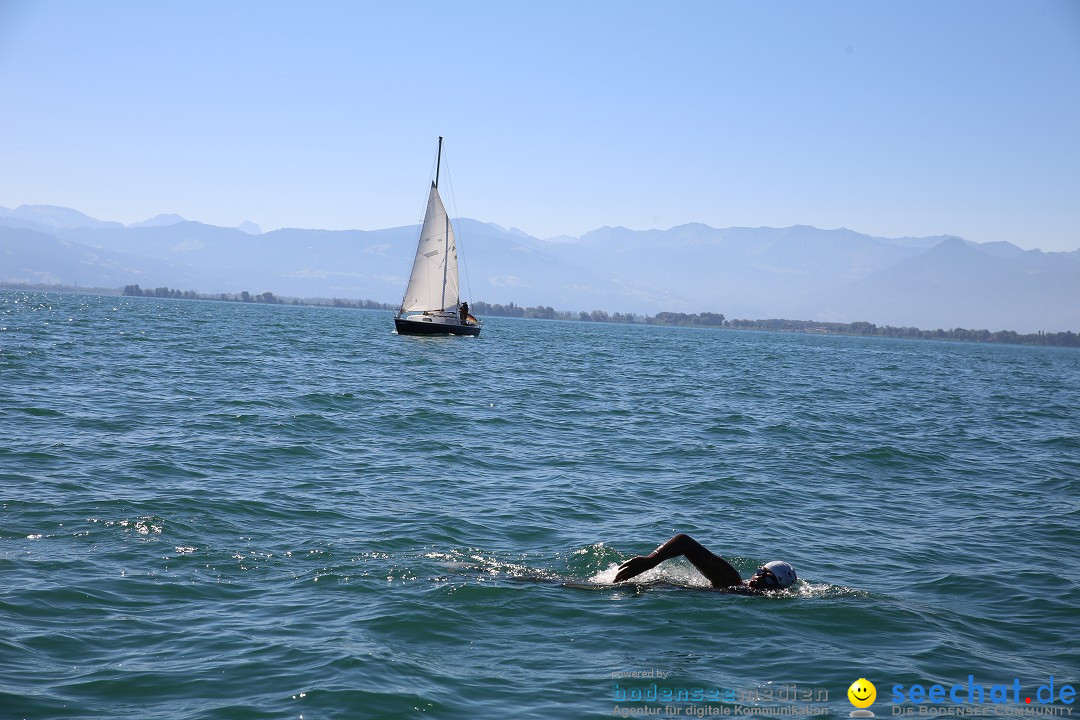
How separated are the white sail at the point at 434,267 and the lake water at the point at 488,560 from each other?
3476 cm

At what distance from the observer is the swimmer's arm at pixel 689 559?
10273 mm

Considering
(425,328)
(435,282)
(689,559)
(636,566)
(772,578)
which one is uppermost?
(435,282)

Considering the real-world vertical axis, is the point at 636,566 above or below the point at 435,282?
below

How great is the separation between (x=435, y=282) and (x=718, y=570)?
54508 millimetres

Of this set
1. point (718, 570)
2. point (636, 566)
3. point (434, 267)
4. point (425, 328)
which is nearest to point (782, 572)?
point (718, 570)

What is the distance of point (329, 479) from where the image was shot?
16188 millimetres

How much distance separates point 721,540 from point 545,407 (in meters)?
16.2

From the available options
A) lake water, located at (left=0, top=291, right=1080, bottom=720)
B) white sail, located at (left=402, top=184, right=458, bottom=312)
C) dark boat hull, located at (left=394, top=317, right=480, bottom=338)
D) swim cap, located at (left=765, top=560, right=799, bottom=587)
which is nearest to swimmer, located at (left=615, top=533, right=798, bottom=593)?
swim cap, located at (left=765, top=560, right=799, bottom=587)

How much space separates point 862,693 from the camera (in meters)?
8.05

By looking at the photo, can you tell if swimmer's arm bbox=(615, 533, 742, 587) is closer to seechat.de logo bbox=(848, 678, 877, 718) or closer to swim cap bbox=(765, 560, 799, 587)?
swim cap bbox=(765, 560, 799, 587)

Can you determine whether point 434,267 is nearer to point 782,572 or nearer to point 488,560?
point 488,560

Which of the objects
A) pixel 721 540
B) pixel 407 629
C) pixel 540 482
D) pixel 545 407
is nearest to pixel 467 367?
pixel 545 407

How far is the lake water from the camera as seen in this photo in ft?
25.9

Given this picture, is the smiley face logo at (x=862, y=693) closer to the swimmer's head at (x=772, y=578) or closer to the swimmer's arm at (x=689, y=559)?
the swimmer's head at (x=772, y=578)
